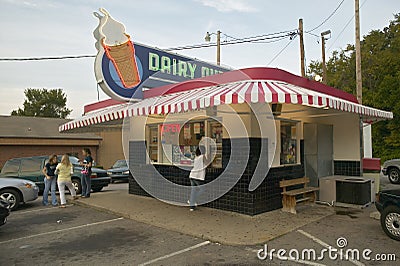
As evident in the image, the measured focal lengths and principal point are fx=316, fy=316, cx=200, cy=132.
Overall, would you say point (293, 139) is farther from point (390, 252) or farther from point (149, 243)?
point (149, 243)

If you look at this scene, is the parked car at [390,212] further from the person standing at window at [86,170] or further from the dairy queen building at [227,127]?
the person standing at window at [86,170]

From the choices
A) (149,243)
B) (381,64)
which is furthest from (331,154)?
(381,64)

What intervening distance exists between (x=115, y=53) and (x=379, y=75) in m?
26.1

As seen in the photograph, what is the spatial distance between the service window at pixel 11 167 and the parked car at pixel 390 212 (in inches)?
476

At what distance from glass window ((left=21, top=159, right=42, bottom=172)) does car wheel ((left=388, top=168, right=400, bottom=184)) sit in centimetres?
1564

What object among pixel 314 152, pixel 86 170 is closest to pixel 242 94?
pixel 314 152

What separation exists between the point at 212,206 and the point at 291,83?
149 inches

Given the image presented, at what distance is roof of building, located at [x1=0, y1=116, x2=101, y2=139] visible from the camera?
24056mm

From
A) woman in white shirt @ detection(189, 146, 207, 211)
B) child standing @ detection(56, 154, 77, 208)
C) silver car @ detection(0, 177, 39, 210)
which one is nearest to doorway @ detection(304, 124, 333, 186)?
woman in white shirt @ detection(189, 146, 207, 211)

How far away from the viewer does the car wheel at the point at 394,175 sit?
585 inches

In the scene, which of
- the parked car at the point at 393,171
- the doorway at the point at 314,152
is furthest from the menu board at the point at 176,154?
the parked car at the point at 393,171

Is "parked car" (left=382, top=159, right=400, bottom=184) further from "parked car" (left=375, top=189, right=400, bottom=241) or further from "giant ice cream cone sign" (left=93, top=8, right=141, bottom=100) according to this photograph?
"giant ice cream cone sign" (left=93, top=8, right=141, bottom=100)

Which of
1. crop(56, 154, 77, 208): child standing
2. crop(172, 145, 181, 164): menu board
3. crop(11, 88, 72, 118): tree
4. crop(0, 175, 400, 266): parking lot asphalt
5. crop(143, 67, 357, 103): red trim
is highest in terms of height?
crop(11, 88, 72, 118): tree

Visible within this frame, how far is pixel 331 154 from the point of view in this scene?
33.7ft
